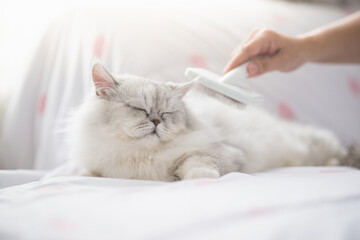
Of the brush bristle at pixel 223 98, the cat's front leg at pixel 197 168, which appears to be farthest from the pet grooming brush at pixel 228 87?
the cat's front leg at pixel 197 168

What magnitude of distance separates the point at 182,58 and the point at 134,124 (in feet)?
2.37

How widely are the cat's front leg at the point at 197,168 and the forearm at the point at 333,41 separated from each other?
806 millimetres

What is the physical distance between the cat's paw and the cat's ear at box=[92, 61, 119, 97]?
432mm

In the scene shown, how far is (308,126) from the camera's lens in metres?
1.84

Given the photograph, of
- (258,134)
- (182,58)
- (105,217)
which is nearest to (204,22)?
(182,58)

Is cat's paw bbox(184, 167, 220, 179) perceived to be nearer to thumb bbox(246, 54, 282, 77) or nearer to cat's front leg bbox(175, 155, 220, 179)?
cat's front leg bbox(175, 155, 220, 179)

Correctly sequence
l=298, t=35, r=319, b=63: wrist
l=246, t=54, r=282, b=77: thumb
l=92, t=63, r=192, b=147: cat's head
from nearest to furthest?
l=92, t=63, r=192, b=147: cat's head → l=246, t=54, r=282, b=77: thumb → l=298, t=35, r=319, b=63: wrist

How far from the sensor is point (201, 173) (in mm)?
944

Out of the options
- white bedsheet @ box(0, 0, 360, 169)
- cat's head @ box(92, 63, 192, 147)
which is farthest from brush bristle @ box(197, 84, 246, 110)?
white bedsheet @ box(0, 0, 360, 169)

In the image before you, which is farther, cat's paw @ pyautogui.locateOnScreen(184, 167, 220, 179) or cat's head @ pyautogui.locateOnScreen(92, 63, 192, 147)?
cat's head @ pyautogui.locateOnScreen(92, 63, 192, 147)

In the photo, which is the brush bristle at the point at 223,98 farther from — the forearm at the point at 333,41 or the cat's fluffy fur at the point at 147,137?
the forearm at the point at 333,41

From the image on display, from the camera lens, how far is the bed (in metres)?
0.60

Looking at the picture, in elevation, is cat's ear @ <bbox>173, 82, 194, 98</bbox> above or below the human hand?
below

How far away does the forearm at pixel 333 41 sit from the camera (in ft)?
4.87
